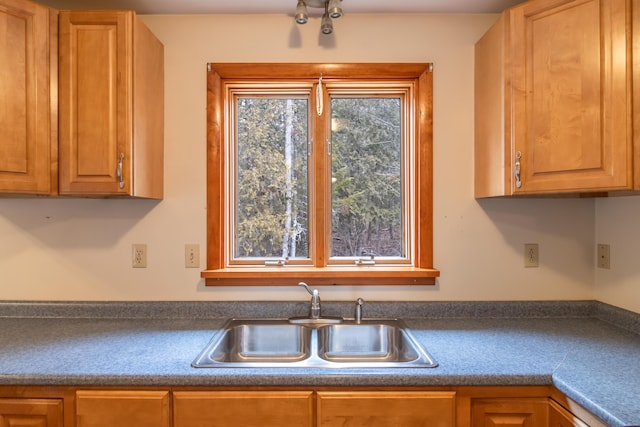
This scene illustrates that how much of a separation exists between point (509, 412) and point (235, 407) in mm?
863

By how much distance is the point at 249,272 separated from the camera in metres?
1.72

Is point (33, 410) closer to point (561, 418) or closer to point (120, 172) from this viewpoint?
point (120, 172)

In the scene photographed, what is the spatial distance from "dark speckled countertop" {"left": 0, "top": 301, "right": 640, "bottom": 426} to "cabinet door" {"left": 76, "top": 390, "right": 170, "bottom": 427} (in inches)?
1.7

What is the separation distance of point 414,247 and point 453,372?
0.76m

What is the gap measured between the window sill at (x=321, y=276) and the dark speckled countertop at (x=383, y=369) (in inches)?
4.1

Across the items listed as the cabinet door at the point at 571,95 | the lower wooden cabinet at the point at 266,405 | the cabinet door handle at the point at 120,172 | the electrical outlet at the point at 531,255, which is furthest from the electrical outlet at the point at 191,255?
the electrical outlet at the point at 531,255

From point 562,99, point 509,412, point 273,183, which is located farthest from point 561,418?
point 273,183

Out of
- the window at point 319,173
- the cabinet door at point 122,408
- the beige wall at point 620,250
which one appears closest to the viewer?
the cabinet door at point 122,408

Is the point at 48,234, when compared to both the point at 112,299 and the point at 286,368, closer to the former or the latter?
the point at 112,299

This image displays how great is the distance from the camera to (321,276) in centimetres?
172

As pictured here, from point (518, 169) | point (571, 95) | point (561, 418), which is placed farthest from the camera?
point (518, 169)

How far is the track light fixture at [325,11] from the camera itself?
5.04 ft

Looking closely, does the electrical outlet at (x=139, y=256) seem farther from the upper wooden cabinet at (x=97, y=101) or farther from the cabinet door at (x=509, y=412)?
the cabinet door at (x=509, y=412)

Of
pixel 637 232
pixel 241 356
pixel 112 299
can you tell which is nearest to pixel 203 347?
pixel 241 356
